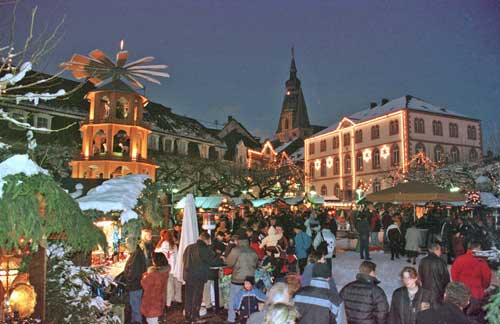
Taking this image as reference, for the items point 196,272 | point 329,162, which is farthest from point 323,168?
point 196,272

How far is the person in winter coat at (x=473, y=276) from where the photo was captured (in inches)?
276

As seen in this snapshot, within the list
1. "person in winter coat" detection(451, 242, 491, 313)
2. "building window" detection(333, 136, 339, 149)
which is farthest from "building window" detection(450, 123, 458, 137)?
"person in winter coat" detection(451, 242, 491, 313)

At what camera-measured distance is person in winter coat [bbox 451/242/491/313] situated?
7.00m

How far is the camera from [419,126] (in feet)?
145

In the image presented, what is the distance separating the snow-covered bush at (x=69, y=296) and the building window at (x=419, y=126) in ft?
137

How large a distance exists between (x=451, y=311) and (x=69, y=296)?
5.27 meters

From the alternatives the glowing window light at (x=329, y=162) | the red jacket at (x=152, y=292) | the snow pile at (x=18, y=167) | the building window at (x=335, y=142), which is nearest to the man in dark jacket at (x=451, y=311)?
the snow pile at (x=18, y=167)

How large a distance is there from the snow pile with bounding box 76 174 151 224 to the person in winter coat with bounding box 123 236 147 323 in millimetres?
1850

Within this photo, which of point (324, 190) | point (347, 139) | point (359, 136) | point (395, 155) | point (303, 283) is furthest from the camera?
point (324, 190)

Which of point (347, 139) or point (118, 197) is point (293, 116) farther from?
point (118, 197)

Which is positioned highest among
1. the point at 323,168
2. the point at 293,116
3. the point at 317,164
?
the point at 293,116

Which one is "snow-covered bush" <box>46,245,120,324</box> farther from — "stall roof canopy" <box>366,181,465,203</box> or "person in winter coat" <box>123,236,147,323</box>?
"stall roof canopy" <box>366,181,465,203</box>

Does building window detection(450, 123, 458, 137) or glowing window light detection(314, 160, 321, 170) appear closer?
building window detection(450, 123, 458, 137)

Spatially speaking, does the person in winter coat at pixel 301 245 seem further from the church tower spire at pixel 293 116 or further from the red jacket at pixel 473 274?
the church tower spire at pixel 293 116
